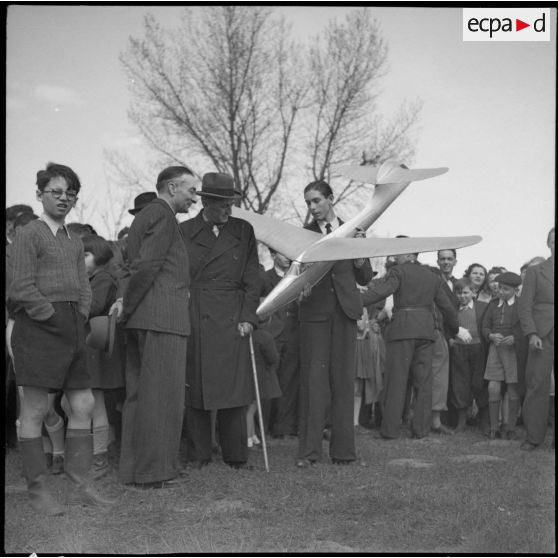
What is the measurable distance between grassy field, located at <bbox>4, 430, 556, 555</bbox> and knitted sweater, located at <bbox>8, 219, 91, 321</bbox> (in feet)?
3.58

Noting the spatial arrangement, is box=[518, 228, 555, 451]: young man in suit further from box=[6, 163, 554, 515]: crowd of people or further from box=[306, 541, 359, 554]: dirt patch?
box=[306, 541, 359, 554]: dirt patch

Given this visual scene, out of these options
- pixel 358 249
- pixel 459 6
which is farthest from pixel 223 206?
pixel 459 6

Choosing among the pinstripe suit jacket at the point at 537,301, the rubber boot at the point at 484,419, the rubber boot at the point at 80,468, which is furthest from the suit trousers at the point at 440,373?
the rubber boot at the point at 80,468

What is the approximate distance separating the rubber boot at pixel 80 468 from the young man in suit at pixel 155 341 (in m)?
0.49

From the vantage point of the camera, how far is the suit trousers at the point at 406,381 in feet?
26.0

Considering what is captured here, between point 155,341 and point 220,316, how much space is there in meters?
0.75

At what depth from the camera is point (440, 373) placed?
8445 mm

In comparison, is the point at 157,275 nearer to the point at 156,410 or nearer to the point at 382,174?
the point at 156,410

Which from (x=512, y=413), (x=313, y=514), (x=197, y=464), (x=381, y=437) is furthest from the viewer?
(x=381, y=437)

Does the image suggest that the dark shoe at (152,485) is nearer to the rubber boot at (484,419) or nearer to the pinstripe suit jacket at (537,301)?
the pinstripe suit jacket at (537,301)

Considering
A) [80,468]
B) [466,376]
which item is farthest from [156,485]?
[466,376]

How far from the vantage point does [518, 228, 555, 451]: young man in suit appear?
269 inches

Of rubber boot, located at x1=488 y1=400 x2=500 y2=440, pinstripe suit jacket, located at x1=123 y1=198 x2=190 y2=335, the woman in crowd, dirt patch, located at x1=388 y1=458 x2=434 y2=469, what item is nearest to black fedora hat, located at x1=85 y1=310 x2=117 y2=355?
pinstripe suit jacket, located at x1=123 y1=198 x2=190 y2=335

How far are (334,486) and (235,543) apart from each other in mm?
1225
